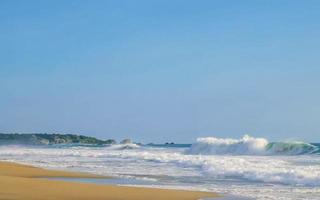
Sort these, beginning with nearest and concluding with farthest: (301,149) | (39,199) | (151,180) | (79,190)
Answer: (39,199) → (79,190) → (151,180) → (301,149)

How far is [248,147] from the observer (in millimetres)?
46531

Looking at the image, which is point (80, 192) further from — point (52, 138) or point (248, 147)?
point (52, 138)

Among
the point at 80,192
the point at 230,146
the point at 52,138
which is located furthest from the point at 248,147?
the point at 52,138

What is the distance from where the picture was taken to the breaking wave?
136 ft

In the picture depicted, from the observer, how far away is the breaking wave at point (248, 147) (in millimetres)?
41594

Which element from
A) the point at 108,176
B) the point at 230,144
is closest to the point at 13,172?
the point at 108,176

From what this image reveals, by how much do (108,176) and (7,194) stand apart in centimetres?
788

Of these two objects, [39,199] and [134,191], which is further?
[134,191]

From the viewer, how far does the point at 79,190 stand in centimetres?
1437

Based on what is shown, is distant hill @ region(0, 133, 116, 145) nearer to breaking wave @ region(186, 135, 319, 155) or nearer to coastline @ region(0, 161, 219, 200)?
breaking wave @ region(186, 135, 319, 155)

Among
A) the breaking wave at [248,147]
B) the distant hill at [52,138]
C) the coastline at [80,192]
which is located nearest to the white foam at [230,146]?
the breaking wave at [248,147]

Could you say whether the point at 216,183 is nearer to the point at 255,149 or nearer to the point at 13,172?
the point at 13,172

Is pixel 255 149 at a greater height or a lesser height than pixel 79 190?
greater

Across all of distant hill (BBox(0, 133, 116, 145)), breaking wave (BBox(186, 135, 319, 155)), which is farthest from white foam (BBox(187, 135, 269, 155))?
distant hill (BBox(0, 133, 116, 145))
